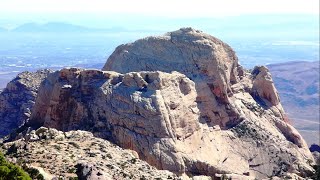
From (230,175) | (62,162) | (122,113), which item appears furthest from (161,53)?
(62,162)

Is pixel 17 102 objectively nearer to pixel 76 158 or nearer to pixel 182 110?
pixel 182 110

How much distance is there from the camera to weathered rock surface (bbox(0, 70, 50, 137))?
332ft

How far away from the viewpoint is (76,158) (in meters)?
48.6

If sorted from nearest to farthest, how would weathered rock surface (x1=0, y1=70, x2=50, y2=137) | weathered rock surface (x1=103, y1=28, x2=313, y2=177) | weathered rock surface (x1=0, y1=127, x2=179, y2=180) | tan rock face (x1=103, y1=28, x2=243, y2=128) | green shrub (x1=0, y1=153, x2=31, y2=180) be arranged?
green shrub (x1=0, y1=153, x2=31, y2=180) < weathered rock surface (x1=0, y1=127, x2=179, y2=180) < weathered rock surface (x1=103, y1=28, x2=313, y2=177) < tan rock face (x1=103, y1=28, x2=243, y2=128) < weathered rock surface (x1=0, y1=70, x2=50, y2=137)

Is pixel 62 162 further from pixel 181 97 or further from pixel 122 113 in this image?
pixel 181 97

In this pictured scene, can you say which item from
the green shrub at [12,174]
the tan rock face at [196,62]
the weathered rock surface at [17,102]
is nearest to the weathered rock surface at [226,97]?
the tan rock face at [196,62]

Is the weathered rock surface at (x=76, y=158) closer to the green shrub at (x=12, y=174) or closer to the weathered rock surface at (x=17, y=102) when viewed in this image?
the green shrub at (x=12, y=174)

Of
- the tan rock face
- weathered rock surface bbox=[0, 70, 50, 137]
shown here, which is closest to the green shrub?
the tan rock face

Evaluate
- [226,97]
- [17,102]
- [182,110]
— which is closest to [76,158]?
[182,110]

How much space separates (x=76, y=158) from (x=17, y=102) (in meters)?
60.0

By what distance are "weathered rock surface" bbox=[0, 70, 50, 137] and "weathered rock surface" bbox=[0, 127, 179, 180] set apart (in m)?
46.6

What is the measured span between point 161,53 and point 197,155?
21.9 m

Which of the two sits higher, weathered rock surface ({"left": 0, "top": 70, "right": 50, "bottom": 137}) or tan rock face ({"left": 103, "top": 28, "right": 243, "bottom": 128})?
tan rock face ({"left": 103, "top": 28, "right": 243, "bottom": 128})

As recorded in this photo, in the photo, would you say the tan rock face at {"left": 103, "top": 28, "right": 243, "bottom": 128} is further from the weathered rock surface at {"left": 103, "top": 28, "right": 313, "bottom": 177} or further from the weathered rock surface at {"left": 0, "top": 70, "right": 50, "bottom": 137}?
the weathered rock surface at {"left": 0, "top": 70, "right": 50, "bottom": 137}
